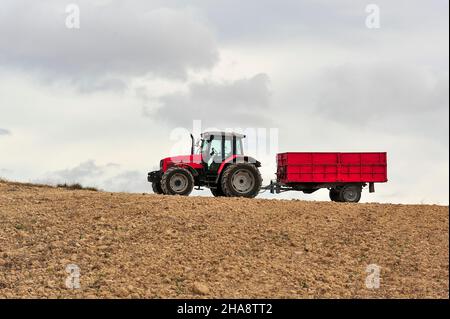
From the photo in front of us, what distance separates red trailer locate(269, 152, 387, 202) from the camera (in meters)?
23.2

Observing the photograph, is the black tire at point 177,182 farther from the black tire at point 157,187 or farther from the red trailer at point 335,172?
the red trailer at point 335,172

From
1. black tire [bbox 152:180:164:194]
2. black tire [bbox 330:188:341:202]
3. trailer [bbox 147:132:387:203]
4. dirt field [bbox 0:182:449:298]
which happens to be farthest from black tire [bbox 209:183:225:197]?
black tire [bbox 330:188:341:202]

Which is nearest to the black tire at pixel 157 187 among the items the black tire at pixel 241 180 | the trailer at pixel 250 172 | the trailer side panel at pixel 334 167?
the trailer at pixel 250 172

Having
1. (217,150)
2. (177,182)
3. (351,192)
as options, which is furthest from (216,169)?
(351,192)

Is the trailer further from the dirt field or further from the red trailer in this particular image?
the dirt field

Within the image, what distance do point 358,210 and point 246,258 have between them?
5995 mm

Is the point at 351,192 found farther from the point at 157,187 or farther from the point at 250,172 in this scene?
the point at 157,187

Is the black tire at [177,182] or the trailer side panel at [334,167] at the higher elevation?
the trailer side panel at [334,167]

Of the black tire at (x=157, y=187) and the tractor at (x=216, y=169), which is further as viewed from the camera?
the black tire at (x=157, y=187)

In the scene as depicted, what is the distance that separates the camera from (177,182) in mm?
20547

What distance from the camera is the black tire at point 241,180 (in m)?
20.5
